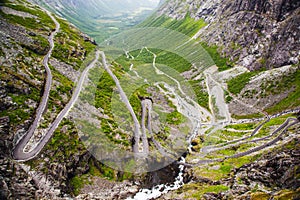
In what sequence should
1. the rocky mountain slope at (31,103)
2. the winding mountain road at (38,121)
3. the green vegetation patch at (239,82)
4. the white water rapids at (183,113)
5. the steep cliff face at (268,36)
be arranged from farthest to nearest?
the green vegetation patch at (239,82), the steep cliff face at (268,36), the white water rapids at (183,113), the winding mountain road at (38,121), the rocky mountain slope at (31,103)

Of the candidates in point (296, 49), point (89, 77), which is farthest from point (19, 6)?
point (296, 49)

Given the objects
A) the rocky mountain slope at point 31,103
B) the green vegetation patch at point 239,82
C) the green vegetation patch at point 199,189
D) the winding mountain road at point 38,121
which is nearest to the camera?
the green vegetation patch at point 199,189

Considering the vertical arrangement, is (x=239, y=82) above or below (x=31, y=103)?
below

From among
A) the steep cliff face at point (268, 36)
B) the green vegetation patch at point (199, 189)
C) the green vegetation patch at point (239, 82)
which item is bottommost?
the green vegetation patch at point (199, 189)

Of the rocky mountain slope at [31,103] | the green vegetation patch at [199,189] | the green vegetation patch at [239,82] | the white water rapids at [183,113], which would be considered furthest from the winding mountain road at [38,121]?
the green vegetation patch at [239,82]

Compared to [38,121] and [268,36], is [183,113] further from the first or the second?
[268,36]

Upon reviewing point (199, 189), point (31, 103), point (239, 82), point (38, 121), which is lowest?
point (199, 189)

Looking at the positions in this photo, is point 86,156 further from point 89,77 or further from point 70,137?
point 89,77

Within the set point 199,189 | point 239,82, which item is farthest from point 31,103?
point 239,82

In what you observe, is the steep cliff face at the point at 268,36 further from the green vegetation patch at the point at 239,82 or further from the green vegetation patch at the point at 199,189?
the green vegetation patch at the point at 199,189

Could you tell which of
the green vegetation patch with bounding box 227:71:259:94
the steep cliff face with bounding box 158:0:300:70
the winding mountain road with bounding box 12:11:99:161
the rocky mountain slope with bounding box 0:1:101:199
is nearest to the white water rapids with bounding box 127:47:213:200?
the rocky mountain slope with bounding box 0:1:101:199

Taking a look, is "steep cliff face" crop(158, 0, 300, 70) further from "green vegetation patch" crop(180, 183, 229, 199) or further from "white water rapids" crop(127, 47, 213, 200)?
"green vegetation patch" crop(180, 183, 229, 199)
